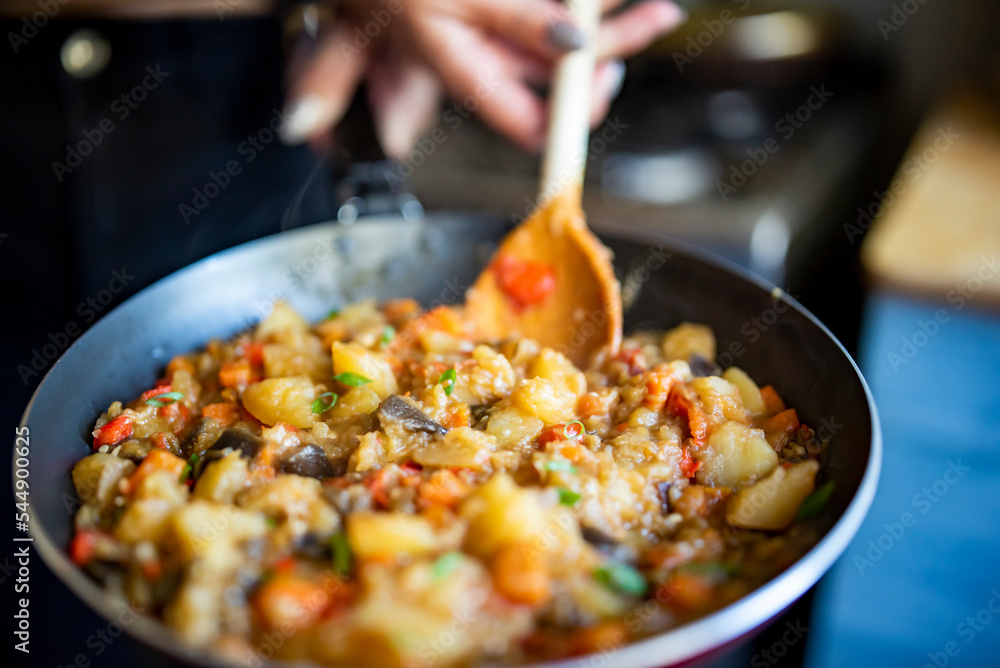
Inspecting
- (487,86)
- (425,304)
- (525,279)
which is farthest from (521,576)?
(487,86)

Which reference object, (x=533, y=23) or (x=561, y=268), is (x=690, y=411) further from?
(x=533, y=23)

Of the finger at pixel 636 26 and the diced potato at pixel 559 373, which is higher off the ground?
the finger at pixel 636 26

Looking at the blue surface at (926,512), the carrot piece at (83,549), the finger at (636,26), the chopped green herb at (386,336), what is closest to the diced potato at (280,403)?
the chopped green herb at (386,336)

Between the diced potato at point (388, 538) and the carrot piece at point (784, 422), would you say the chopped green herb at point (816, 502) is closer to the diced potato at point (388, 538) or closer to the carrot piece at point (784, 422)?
the carrot piece at point (784, 422)

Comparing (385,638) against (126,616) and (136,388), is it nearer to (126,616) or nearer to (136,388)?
(126,616)

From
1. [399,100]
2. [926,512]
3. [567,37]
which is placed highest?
[567,37]
